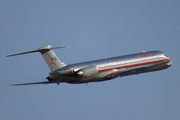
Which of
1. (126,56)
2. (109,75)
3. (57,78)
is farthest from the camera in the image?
(126,56)

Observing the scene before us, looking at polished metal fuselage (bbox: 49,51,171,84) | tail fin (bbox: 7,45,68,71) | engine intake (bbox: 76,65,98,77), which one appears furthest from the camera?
tail fin (bbox: 7,45,68,71)

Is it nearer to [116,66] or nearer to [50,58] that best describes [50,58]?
[50,58]

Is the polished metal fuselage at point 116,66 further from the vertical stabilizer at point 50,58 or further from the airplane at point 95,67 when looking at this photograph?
the vertical stabilizer at point 50,58

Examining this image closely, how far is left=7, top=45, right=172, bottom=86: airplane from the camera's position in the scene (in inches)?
1928

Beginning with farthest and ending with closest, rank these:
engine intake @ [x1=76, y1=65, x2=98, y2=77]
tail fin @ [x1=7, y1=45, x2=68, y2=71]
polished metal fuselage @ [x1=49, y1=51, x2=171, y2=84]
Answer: tail fin @ [x1=7, y1=45, x2=68, y2=71] → polished metal fuselage @ [x1=49, y1=51, x2=171, y2=84] → engine intake @ [x1=76, y1=65, x2=98, y2=77]

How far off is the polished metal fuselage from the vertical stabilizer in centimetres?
124

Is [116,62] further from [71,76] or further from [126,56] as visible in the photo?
[71,76]

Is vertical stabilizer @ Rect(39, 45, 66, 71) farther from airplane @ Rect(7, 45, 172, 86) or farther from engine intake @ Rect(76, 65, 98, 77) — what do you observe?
engine intake @ Rect(76, 65, 98, 77)

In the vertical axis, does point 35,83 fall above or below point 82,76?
above

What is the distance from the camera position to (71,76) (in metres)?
49.1

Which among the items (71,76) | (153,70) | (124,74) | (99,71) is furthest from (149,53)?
(71,76)

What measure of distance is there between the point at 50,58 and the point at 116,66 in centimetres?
964

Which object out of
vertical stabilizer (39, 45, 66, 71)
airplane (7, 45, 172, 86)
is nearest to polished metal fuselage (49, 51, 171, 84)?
airplane (7, 45, 172, 86)

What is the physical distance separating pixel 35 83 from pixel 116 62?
11652mm
